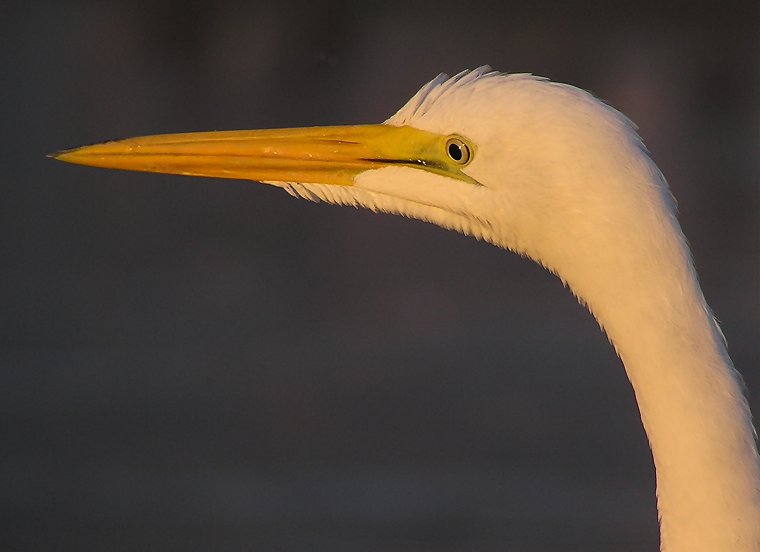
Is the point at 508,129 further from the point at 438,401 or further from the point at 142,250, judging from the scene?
the point at 142,250

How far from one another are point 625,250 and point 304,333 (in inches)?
255

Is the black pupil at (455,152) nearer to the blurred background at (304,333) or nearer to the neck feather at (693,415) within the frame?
the neck feather at (693,415)

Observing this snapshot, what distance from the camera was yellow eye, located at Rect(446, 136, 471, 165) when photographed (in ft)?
10.4

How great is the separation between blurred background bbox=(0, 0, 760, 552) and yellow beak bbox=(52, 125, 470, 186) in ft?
12.3

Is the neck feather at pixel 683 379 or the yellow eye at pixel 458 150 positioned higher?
the yellow eye at pixel 458 150

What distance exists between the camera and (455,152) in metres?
3.21

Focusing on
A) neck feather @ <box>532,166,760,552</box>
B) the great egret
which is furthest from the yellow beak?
neck feather @ <box>532,166,760,552</box>

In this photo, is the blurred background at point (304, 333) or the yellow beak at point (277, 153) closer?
the yellow beak at point (277, 153)

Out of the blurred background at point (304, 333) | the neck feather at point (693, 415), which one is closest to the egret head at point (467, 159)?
the neck feather at point (693, 415)

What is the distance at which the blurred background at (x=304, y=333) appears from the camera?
741cm

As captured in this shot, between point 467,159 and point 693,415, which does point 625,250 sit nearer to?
point 693,415

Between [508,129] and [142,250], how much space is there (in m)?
7.72

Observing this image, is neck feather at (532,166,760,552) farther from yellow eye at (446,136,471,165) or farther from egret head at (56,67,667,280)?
yellow eye at (446,136,471,165)

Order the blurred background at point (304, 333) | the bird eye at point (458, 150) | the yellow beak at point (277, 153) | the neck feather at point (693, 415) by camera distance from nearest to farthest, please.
Result: the neck feather at point (693, 415) → the bird eye at point (458, 150) → the yellow beak at point (277, 153) → the blurred background at point (304, 333)
